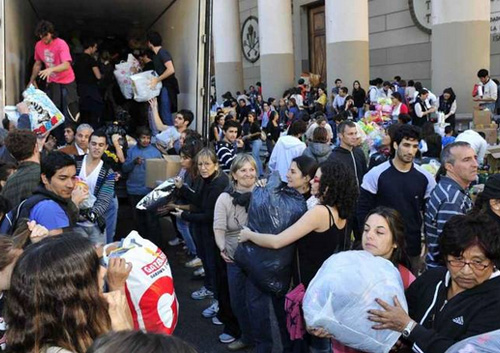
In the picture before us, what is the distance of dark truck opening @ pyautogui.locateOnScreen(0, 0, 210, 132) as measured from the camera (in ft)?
21.2

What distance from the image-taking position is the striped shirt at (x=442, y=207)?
142 inches

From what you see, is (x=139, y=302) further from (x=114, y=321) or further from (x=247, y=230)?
(x=247, y=230)

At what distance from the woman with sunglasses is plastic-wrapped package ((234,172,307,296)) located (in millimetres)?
1071

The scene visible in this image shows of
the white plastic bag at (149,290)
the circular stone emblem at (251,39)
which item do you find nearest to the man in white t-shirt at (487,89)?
the white plastic bag at (149,290)

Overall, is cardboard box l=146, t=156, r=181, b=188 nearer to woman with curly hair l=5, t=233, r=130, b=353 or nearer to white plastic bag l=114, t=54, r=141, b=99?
white plastic bag l=114, t=54, r=141, b=99

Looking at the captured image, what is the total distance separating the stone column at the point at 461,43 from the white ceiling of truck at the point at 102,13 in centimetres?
829

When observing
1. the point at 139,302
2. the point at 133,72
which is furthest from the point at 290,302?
the point at 133,72

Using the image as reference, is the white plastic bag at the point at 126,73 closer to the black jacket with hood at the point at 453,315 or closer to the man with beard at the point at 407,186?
the man with beard at the point at 407,186

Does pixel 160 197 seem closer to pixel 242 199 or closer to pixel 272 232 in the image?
pixel 242 199

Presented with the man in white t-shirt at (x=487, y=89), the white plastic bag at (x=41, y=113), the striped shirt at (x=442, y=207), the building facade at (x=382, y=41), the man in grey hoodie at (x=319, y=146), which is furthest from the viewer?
the building facade at (x=382, y=41)

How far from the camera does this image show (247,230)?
11.8 feet

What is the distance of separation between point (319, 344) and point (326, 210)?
3.06 feet

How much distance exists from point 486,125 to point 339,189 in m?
8.98

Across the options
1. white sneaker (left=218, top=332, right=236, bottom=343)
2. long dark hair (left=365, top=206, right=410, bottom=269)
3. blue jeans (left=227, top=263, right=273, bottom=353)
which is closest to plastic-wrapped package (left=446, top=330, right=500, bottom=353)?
long dark hair (left=365, top=206, right=410, bottom=269)
